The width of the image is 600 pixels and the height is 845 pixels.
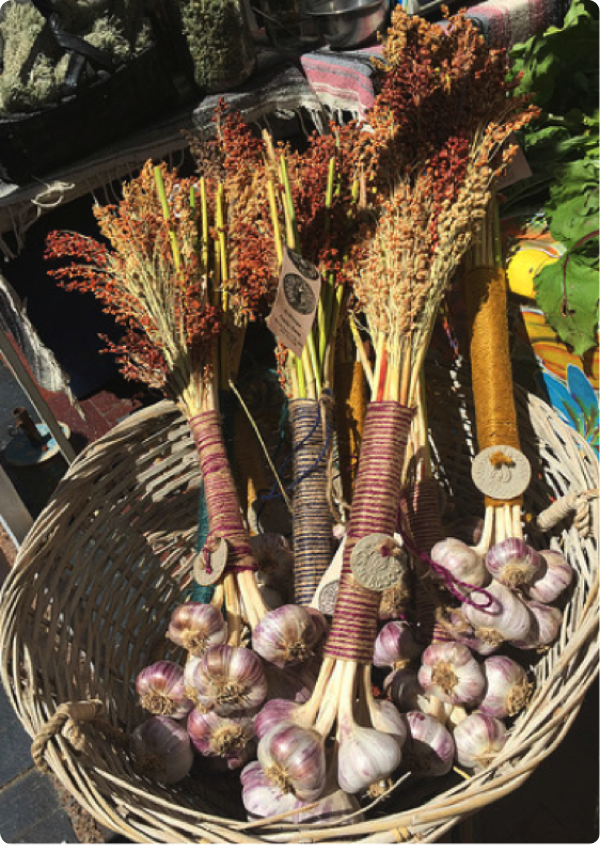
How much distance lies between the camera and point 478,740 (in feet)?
3.62

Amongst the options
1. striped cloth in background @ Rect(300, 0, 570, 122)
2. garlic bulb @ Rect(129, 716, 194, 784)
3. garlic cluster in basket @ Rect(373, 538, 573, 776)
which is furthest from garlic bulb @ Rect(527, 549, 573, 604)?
striped cloth in background @ Rect(300, 0, 570, 122)

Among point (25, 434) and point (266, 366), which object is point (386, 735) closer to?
point (266, 366)

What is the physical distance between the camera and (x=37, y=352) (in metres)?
2.11

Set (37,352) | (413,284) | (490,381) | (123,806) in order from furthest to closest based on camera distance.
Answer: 1. (37,352)
2. (490,381)
3. (413,284)
4. (123,806)

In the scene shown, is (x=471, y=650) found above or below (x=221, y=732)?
below

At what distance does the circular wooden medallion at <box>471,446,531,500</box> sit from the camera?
127 centimetres

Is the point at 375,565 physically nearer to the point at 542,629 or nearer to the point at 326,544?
the point at 326,544

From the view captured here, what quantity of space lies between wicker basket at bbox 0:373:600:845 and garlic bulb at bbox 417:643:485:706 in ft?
0.32

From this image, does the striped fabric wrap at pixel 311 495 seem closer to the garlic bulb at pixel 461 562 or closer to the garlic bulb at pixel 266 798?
the garlic bulb at pixel 461 562

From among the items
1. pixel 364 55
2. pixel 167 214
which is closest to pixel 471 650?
pixel 167 214

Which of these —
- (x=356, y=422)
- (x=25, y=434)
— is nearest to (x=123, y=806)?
(x=356, y=422)

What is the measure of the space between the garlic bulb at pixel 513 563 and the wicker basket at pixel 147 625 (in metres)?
0.10

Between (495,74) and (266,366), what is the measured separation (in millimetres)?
880

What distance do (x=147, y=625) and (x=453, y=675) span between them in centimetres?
75
